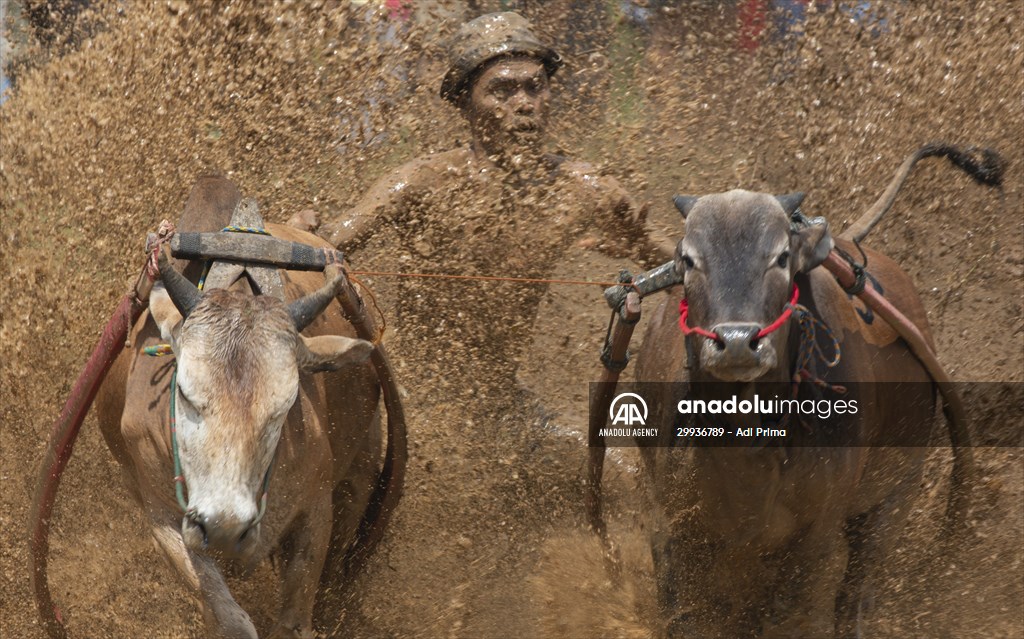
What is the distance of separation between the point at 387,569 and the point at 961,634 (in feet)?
7.41

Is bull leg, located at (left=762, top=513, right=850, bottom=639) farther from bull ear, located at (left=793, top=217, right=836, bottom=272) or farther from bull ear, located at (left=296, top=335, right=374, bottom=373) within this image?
bull ear, located at (left=296, top=335, right=374, bottom=373)

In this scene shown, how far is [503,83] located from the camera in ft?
16.8

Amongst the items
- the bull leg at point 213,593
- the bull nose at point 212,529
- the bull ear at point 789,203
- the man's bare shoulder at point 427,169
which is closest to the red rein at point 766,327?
the bull ear at point 789,203

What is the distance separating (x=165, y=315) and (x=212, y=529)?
69cm

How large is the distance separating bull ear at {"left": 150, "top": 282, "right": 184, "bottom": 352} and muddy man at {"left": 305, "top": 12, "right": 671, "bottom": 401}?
6.16ft

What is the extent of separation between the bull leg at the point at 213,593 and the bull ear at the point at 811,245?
1.87 m

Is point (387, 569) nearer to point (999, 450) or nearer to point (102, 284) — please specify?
point (102, 284)

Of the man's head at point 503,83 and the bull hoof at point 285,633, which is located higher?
the man's head at point 503,83

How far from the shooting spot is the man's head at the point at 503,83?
5105 millimetres

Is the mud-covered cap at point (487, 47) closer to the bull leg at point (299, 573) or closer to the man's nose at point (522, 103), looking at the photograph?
the man's nose at point (522, 103)

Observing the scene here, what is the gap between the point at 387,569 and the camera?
482cm

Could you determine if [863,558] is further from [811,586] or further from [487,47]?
[487,47]

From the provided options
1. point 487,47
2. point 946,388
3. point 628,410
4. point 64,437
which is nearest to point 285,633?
point 64,437

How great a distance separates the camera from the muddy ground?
4.64 metres
